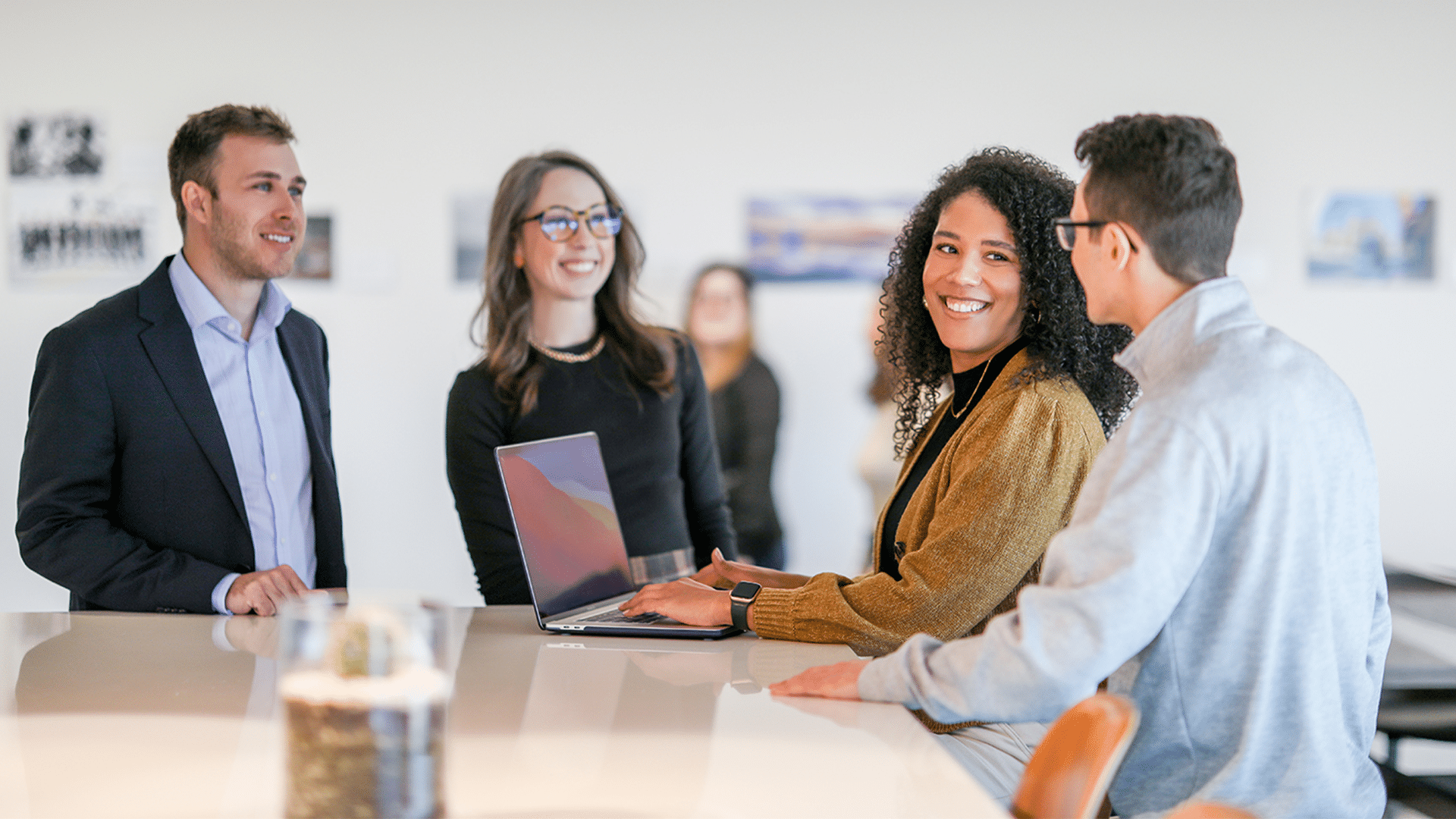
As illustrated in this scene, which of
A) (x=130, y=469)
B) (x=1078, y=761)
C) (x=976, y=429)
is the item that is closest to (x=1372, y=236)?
(x=976, y=429)

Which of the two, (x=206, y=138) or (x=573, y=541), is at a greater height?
(x=206, y=138)

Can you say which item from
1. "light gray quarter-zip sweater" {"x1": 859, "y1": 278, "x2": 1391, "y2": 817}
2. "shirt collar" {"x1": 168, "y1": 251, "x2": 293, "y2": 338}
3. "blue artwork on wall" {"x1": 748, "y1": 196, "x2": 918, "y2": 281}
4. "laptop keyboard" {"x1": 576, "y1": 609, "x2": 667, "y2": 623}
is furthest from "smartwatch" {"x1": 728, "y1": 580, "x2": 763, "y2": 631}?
"blue artwork on wall" {"x1": 748, "y1": 196, "x2": 918, "y2": 281}

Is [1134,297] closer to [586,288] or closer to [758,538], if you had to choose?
[586,288]

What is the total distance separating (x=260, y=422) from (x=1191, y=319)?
1.83 metres

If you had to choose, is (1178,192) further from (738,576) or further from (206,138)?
(206,138)

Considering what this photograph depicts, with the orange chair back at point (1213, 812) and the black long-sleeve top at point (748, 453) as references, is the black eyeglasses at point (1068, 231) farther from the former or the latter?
the black long-sleeve top at point (748, 453)

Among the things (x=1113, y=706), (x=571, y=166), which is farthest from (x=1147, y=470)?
(x=571, y=166)

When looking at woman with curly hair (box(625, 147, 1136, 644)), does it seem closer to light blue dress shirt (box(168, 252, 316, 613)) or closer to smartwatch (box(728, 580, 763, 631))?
smartwatch (box(728, 580, 763, 631))

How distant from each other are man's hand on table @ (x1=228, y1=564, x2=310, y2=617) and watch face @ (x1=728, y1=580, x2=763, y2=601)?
0.73 metres

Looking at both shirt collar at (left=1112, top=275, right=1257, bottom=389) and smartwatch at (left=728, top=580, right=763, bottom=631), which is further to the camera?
smartwatch at (left=728, top=580, right=763, bottom=631)

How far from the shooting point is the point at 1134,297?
1365 mm

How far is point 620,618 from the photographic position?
186 centimetres

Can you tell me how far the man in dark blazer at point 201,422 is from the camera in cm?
205

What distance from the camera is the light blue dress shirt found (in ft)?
7.56
